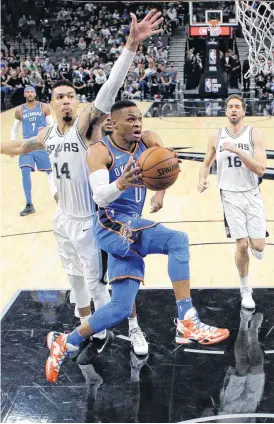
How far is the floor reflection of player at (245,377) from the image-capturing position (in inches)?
148

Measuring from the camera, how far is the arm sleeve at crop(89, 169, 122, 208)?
3559mm

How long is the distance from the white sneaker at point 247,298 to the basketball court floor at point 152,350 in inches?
3.6

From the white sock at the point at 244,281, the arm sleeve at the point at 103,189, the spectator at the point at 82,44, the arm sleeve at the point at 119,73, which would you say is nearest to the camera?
the arm sleeve at the point at 103,189

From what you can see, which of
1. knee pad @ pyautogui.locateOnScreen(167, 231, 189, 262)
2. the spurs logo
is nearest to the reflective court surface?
knee pad @ pyautogui.locateOnScreen(167, 231, 189, 262)

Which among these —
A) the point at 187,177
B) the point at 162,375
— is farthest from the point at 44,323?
the point at 187,177

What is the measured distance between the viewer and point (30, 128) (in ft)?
27.9

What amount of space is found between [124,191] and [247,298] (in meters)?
1.87

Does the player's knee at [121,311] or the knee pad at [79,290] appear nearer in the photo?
the player's knee at [121,311]

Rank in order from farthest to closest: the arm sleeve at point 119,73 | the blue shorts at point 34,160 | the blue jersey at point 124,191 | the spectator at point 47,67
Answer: the spectator at point 47,67 → the blue shorts at point 34,160 → the blue jersey at point 124,191 → the arm sleeve at point 119,73

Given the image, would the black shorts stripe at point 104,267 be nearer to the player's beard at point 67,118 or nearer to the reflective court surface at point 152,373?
the reflective court surface at point 152,373

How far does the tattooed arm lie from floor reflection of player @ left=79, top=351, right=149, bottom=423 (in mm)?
1690

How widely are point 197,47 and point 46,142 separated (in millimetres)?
20335

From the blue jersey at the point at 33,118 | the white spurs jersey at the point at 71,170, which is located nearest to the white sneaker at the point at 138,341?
the white spurs jersey at the point at 71,170

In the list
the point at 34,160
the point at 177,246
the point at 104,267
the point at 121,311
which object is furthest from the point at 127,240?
the point at 34,160
